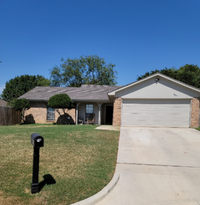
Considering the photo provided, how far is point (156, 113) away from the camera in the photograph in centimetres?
1333

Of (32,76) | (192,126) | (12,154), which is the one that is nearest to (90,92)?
(192,126)

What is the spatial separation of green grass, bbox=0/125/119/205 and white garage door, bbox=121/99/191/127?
687cm

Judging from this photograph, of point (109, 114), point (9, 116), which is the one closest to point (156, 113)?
point (109, 114)

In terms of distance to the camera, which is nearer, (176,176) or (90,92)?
(176,176)

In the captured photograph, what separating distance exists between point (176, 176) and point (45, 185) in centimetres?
326

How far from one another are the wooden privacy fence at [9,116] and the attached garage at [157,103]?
10.1 meters

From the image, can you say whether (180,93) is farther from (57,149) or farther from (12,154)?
(12,154)

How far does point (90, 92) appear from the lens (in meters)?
20.1

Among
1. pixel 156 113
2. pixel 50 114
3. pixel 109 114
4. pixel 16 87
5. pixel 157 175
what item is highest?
pixel 16 87

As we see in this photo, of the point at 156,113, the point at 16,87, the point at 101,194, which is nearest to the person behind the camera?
the point at 101,194

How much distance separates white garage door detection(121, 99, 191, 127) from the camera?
13.0m

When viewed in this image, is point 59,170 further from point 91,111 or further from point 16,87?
point 16,87

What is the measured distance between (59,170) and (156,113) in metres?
10.5

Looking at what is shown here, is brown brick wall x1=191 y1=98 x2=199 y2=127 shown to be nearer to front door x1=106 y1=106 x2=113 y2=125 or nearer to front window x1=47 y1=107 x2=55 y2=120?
front door x1=106 y1=106 x2=113 y2=125
